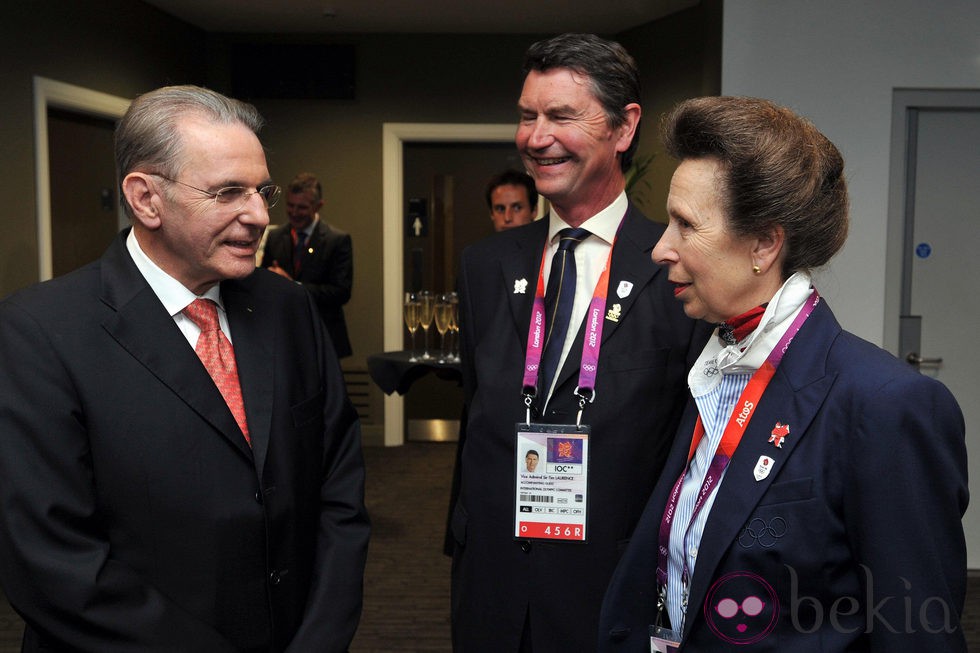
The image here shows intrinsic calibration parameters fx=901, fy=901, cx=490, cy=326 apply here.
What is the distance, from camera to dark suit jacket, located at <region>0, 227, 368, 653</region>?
52.8 inches

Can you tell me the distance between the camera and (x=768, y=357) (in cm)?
136

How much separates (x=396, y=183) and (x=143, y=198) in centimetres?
553

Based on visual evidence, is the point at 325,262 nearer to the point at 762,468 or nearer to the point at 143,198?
the point at 143,198

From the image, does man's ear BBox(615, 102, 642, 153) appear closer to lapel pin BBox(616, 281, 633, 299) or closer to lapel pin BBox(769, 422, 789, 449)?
lapel pin BBox(616, 281, 633, 299)

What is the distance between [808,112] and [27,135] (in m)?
3.69

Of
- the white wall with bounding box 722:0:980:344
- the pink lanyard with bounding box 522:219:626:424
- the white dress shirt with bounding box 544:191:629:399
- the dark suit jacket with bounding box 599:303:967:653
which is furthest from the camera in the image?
the white wall with bounding box 722:0:980:344

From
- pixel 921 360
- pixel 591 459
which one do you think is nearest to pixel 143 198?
pixel 591 459

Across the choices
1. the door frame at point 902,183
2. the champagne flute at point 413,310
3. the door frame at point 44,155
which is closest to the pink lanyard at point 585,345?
the door frame at point 902,183

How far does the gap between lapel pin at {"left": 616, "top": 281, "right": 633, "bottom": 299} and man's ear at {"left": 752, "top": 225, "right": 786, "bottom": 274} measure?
43 cm

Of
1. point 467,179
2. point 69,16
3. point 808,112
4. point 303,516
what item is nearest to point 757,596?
point 303,516

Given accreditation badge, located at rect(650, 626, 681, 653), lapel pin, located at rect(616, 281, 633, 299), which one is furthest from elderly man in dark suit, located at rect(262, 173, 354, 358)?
accreditation badge, located at rect(650, 626, 681, 653)

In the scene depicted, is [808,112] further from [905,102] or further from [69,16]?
[69,16]

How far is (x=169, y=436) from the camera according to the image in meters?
1.44

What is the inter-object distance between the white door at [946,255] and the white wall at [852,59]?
20 cm
